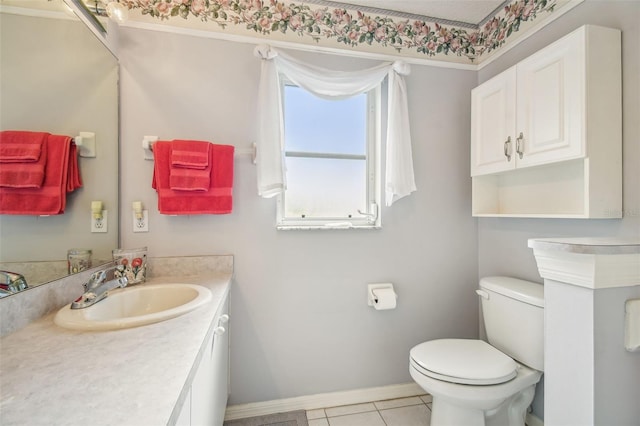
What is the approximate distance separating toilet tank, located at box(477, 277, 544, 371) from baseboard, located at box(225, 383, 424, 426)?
2.12 feet

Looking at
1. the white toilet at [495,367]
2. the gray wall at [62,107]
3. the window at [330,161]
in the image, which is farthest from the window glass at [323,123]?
the white toilet at [495,367]

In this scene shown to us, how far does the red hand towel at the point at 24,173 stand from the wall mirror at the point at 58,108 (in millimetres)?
101

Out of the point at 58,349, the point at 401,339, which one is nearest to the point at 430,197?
the point at 401,339

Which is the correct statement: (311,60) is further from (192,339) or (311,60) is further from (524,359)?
(524,359)

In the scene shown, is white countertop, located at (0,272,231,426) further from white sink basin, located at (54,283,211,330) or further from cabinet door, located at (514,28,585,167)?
cabinet door, located at (514,28,585,167)

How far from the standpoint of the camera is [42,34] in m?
0.96

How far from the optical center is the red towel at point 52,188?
2.89ft

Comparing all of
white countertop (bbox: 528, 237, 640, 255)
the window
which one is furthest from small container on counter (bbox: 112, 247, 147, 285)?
white countertop (bbox: 528, 237, 640, 255)

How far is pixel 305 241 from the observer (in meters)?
1.63

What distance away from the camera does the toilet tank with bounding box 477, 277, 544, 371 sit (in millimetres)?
1265

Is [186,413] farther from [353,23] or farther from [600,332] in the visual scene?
[353,23]

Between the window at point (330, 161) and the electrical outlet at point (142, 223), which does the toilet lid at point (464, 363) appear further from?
the electrical outlet at point (142, 223)

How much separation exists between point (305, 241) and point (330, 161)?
530mm

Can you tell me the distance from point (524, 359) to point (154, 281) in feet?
6.04
